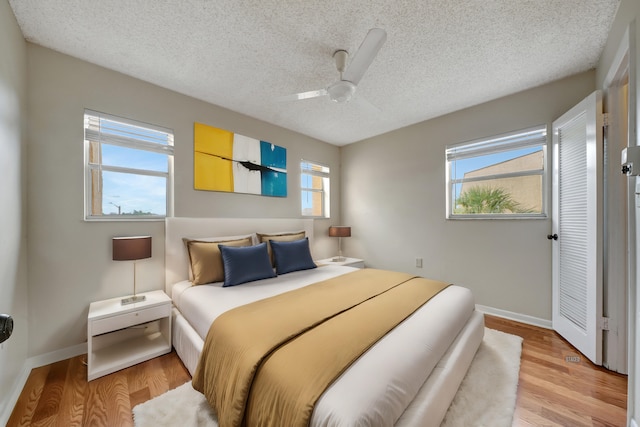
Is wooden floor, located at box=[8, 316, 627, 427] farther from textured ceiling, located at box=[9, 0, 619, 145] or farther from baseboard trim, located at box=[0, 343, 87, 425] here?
textured ceiling, located at box=[9, 0, 619, 145]

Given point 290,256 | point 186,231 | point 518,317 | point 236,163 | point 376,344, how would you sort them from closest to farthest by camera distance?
point 376,344 → point 186,231 → point 518,317 → point 290,256 → point 236,163

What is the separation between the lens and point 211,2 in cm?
166

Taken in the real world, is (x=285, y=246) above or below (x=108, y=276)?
above

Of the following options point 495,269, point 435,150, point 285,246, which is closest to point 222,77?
point 285,246

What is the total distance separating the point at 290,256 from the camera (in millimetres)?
3000

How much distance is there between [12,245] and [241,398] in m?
1.95

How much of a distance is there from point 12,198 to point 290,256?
2285 millimetres

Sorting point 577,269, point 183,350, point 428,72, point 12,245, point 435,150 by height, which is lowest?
point 183,350

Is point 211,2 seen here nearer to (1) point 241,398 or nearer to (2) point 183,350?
(1) point 241,398

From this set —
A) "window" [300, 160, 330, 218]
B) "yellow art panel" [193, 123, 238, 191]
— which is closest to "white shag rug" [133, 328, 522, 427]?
"yellow art panel" [193, 123, 238, 191]

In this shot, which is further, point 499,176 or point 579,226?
point 499,176

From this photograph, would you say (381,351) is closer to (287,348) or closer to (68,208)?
(287,348)

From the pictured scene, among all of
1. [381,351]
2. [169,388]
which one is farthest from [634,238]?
[169,388]

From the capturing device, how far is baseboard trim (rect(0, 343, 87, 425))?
1544 millimetres
